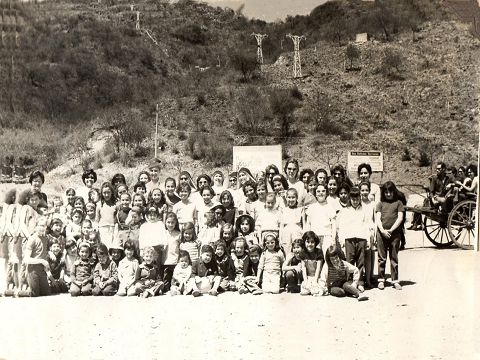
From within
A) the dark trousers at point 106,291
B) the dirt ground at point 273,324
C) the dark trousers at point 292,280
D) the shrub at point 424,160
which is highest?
the shrub at point 424,160

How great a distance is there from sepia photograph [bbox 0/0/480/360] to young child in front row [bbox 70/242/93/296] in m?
0.01

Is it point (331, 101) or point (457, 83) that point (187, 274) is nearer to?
point (331, 101)

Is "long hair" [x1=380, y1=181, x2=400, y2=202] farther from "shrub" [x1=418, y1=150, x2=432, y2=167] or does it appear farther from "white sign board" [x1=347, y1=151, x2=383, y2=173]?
"shrub" [x1=418, y1=150, x2=432, y2=167]

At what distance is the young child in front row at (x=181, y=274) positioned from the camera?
4.84 meters

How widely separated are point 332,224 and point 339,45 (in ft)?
4.66

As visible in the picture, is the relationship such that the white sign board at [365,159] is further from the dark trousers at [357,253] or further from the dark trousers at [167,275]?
the dark trousers at [167,275]

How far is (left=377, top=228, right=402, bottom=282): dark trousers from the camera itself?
15.5 feet

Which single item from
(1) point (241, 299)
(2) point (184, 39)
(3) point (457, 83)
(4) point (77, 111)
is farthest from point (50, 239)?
(3) point (457, 83)

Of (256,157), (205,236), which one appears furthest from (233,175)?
(205,236)

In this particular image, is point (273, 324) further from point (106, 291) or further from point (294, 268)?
point (106, 291)

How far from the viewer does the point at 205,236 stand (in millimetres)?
4930

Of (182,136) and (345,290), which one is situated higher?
(182,136)

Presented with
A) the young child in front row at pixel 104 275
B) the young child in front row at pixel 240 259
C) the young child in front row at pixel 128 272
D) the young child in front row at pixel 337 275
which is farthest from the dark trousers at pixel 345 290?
the young child in front row at pixel 104 275

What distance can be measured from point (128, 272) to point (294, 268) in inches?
49.7
